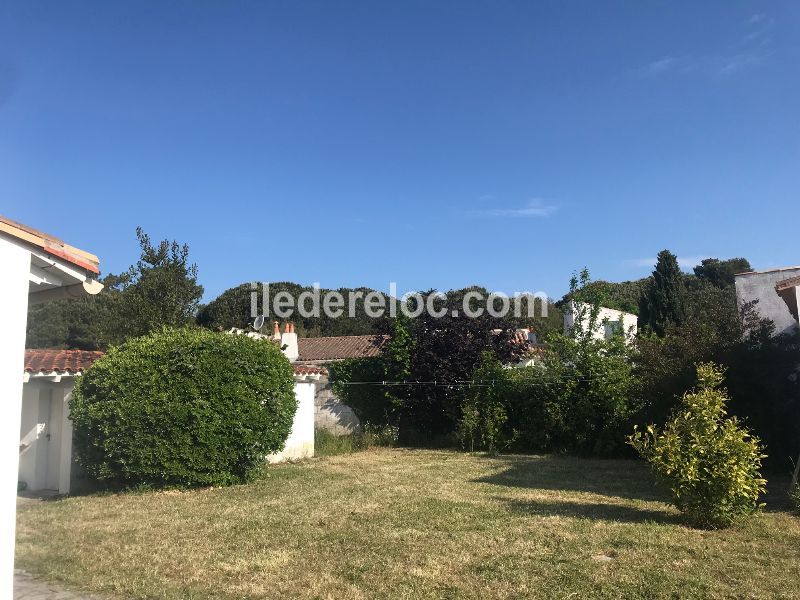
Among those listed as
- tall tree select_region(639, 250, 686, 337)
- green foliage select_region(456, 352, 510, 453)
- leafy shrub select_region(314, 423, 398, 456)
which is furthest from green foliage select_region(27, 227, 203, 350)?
tall tree select_region(639, 250, 686, 337)

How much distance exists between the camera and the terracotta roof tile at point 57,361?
12039 mm

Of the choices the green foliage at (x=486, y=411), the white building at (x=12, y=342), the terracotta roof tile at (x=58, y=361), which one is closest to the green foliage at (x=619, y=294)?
the green foliage at (x=486, y=411)

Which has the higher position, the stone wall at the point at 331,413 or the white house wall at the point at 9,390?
the white house wall at the point at 9,390

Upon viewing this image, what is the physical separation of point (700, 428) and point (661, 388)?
213 inches

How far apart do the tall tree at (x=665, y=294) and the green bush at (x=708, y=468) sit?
28873 millimetres

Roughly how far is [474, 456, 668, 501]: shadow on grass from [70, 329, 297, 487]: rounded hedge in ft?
16.2

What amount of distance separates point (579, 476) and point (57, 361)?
1113 centimetres

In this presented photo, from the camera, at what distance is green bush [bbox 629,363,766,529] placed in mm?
7984

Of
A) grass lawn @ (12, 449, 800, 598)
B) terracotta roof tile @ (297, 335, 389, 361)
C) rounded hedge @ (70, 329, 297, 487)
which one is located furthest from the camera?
terracotta roof tile @ (297, 335, 389, 361)

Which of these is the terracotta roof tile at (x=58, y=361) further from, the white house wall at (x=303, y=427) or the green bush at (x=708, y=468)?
the green bush at (x=708, y=468)

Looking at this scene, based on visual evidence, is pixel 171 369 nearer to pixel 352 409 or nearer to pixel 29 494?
pixel 29 494

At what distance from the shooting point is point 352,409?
22484mm

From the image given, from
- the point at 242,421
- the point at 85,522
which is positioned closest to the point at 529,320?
the point at 242,421

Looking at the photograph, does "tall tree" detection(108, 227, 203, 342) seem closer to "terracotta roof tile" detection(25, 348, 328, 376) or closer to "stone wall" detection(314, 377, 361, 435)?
"terracotta roof tile" detection(25, 348, 328, 376)
